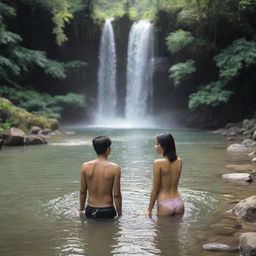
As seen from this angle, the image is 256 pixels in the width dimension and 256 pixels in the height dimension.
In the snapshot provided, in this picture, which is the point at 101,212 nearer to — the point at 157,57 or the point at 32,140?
the point at 32,140

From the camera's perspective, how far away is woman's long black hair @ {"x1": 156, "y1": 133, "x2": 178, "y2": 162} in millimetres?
5629

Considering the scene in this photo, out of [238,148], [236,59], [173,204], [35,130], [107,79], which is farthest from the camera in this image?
[107,79]

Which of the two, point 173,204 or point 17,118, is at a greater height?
point 17,118

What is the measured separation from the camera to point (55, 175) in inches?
374

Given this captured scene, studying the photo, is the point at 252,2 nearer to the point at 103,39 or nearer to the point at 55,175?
the point at 103,39

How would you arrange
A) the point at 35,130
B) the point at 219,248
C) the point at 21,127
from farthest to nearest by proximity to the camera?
1. the point at 35,130
2. the point at 21,127
3. the point at 219,248

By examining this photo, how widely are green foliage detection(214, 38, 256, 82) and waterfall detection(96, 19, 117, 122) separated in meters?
9.90

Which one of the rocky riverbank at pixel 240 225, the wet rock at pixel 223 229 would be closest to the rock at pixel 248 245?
the rocky riverbank at pixel 240 225

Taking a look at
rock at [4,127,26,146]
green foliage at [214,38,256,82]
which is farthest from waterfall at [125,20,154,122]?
rock at [4,127,26,146]

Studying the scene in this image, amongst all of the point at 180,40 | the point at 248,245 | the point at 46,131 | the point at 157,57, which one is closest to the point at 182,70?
the point at 180,40

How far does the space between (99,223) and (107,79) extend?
26.6 m

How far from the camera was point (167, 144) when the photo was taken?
565 cm

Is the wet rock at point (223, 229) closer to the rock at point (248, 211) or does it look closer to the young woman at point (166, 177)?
the rock at point (248, 211)

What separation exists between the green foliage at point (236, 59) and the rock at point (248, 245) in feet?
59.2
